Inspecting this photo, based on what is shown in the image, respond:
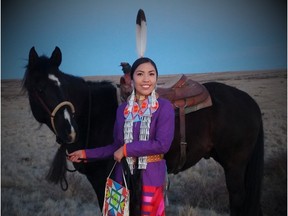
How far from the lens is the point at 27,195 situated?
4168 millimetres

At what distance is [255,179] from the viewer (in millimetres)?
2865

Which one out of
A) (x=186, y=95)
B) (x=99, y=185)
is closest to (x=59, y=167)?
(x=99, y=185)

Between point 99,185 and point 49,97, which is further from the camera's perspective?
point 99,185

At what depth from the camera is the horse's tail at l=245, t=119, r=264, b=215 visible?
2816 mm

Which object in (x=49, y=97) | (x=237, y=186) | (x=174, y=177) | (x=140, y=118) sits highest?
(x=49, y=97)

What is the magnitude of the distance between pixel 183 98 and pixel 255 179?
1.28 m

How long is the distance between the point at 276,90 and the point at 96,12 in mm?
3496

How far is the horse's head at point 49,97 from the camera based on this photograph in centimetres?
211

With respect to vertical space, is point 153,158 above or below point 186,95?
below

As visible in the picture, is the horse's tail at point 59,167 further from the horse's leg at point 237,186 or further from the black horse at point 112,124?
the horse's leg at point 237,186

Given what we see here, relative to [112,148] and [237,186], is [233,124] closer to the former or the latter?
[237,186]

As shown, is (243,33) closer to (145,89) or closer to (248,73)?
Result: (248,73)

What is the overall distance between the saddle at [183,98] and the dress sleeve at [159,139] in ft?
3.00

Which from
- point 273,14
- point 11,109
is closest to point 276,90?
point 273,14
